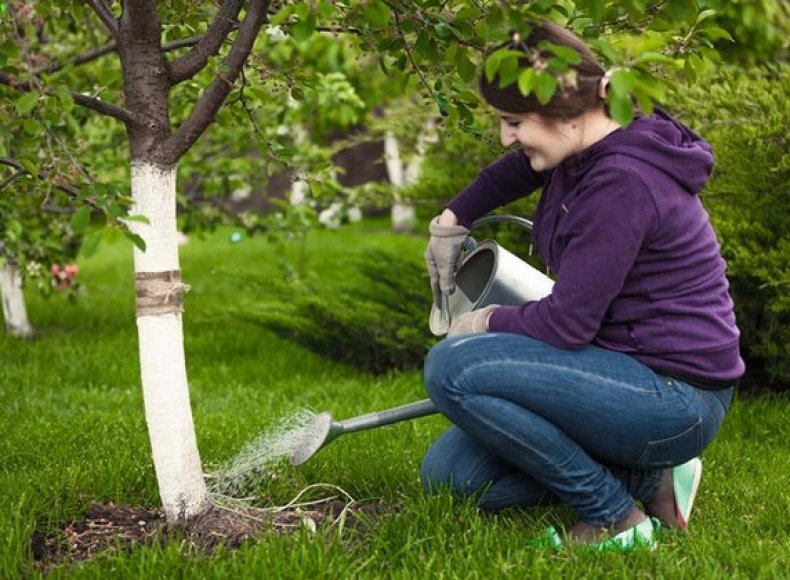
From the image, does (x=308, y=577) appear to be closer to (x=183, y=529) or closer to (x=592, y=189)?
(x=183, y=529)

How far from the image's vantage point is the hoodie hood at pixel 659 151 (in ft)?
7.29

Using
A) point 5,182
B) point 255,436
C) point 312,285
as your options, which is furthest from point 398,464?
point 312,285

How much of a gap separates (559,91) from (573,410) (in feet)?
2.13

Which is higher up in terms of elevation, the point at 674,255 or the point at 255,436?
the point at 674,255

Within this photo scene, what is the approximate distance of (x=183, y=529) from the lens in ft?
7.99

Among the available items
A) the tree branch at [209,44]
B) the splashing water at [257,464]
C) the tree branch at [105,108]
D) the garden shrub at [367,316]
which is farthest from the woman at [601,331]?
the garden shrub at [367,316]

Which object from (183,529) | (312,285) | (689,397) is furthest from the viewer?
(312,285)

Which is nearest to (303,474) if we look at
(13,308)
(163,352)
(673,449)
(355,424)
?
(355,424)

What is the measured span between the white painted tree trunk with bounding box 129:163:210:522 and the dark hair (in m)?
0.74

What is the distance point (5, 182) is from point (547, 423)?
4.14ft

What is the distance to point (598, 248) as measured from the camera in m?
2.16

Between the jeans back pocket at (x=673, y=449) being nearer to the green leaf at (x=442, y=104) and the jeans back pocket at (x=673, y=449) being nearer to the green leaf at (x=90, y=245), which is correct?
the green leaf at (x=442, y=104)

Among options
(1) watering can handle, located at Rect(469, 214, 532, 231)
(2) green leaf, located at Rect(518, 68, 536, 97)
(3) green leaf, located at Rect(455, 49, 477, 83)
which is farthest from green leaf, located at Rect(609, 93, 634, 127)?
(1) watering can handle, located at Rect(469, 214, 532, 231)

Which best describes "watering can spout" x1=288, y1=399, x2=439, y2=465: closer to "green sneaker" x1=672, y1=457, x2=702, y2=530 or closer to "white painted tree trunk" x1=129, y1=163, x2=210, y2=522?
"white painted tree trunk" x1=129, y1=163, x2=210, y2=522
